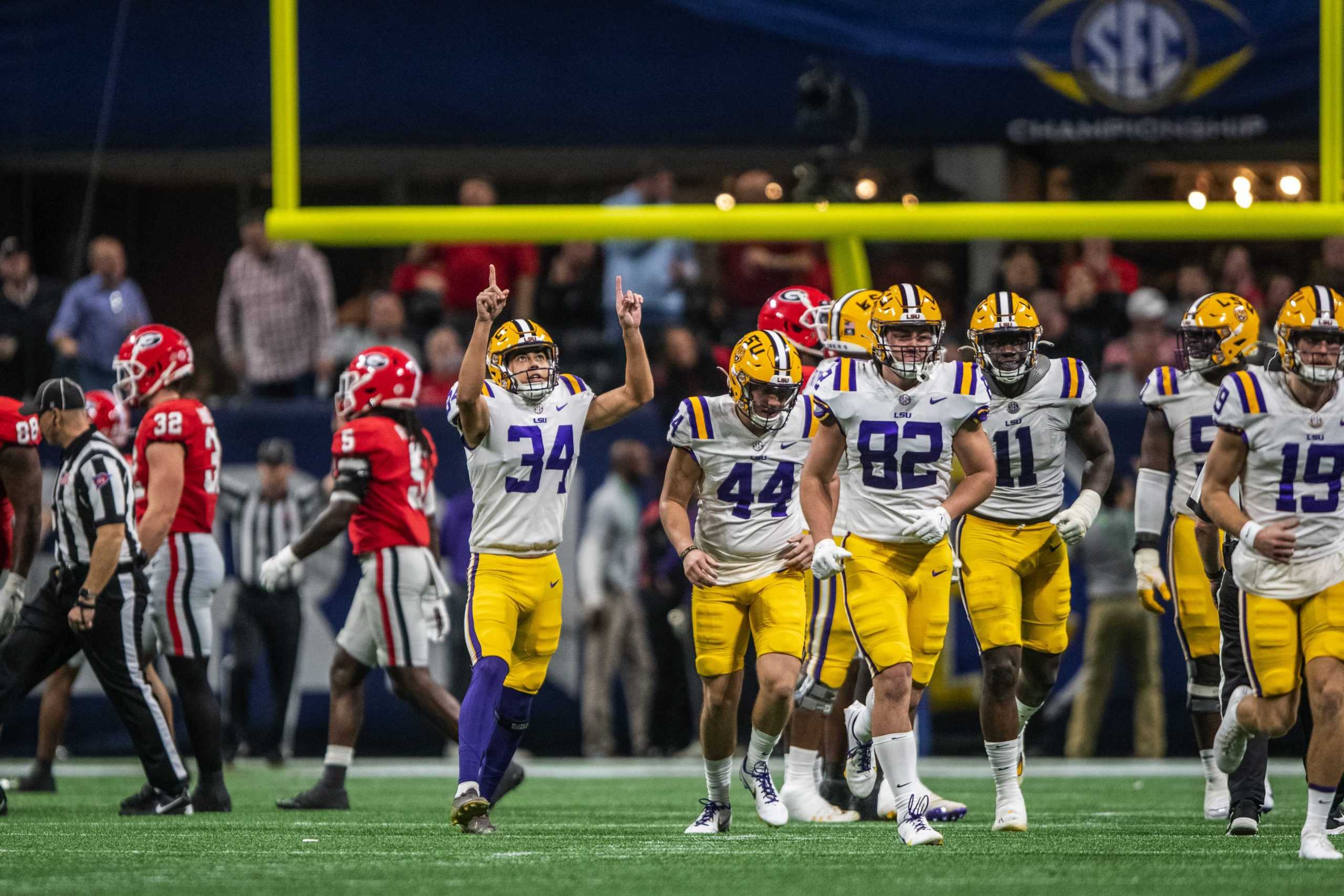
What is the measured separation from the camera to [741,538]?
753cm

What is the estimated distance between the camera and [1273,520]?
6.61m

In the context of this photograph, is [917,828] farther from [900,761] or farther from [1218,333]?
[1218,333]

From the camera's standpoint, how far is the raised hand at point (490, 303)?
7.08m

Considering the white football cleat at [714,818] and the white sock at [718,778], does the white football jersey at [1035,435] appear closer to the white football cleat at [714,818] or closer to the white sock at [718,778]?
the white sock at [718,778]

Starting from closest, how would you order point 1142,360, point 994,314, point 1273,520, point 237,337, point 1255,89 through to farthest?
point 1273,520 < point 994,314 < point 1255,89 < point 1142,360 < point 237,337

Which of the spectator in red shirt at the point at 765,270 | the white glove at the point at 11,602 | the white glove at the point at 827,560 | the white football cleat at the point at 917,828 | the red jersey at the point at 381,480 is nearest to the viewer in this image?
the white football cleat at the point at 917,828

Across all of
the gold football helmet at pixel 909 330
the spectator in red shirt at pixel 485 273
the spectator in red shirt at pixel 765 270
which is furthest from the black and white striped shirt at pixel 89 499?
the spectator in red shirt at pixel 765 270

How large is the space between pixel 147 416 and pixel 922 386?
362 cm

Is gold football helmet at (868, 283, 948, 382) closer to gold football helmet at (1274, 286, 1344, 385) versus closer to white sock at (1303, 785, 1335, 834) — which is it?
gold football helmet at (1274, 286, 1344, 385)

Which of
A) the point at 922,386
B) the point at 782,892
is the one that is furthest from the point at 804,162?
the point at 782,892

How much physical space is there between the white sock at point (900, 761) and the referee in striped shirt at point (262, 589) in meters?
6.23

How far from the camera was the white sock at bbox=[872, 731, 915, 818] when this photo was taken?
6.79 metres

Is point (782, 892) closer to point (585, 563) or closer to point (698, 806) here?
point (698, 806)

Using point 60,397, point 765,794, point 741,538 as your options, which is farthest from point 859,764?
point 60,397
